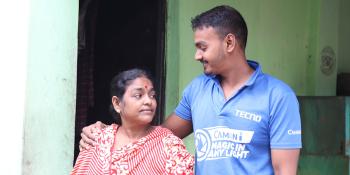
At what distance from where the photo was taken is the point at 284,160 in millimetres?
2133

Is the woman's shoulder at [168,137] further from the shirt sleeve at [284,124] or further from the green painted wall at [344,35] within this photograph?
the green painted wall at [344,35]

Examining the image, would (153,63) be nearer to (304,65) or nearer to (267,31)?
(267,31)

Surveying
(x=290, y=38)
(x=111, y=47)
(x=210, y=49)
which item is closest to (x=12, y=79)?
Answer: (x=210, y=49)

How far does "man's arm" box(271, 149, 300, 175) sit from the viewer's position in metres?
2.13

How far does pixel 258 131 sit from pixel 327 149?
7.99ft

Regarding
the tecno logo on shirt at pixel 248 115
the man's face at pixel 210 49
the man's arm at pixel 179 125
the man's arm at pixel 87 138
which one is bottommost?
the man's arm at pixel 87 138

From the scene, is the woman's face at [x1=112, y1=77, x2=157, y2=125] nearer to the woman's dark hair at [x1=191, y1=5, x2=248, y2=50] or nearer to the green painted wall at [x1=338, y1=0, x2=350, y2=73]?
the woman's dark hair at [x1=191, y1=5, x2=248, y2=50]

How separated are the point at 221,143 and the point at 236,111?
143mm

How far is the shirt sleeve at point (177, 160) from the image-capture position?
233cm

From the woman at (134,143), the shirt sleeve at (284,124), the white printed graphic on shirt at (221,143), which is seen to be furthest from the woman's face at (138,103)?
the shirt sleeve at (284,124)

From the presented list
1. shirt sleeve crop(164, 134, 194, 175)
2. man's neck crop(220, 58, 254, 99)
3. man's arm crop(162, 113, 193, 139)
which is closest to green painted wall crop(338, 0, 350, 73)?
man's arm crop(162, 113, 193, 139)

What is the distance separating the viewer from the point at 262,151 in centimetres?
219

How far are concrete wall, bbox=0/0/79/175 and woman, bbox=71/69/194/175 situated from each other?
198 mm

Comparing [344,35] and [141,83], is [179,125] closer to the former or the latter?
[141,83]
